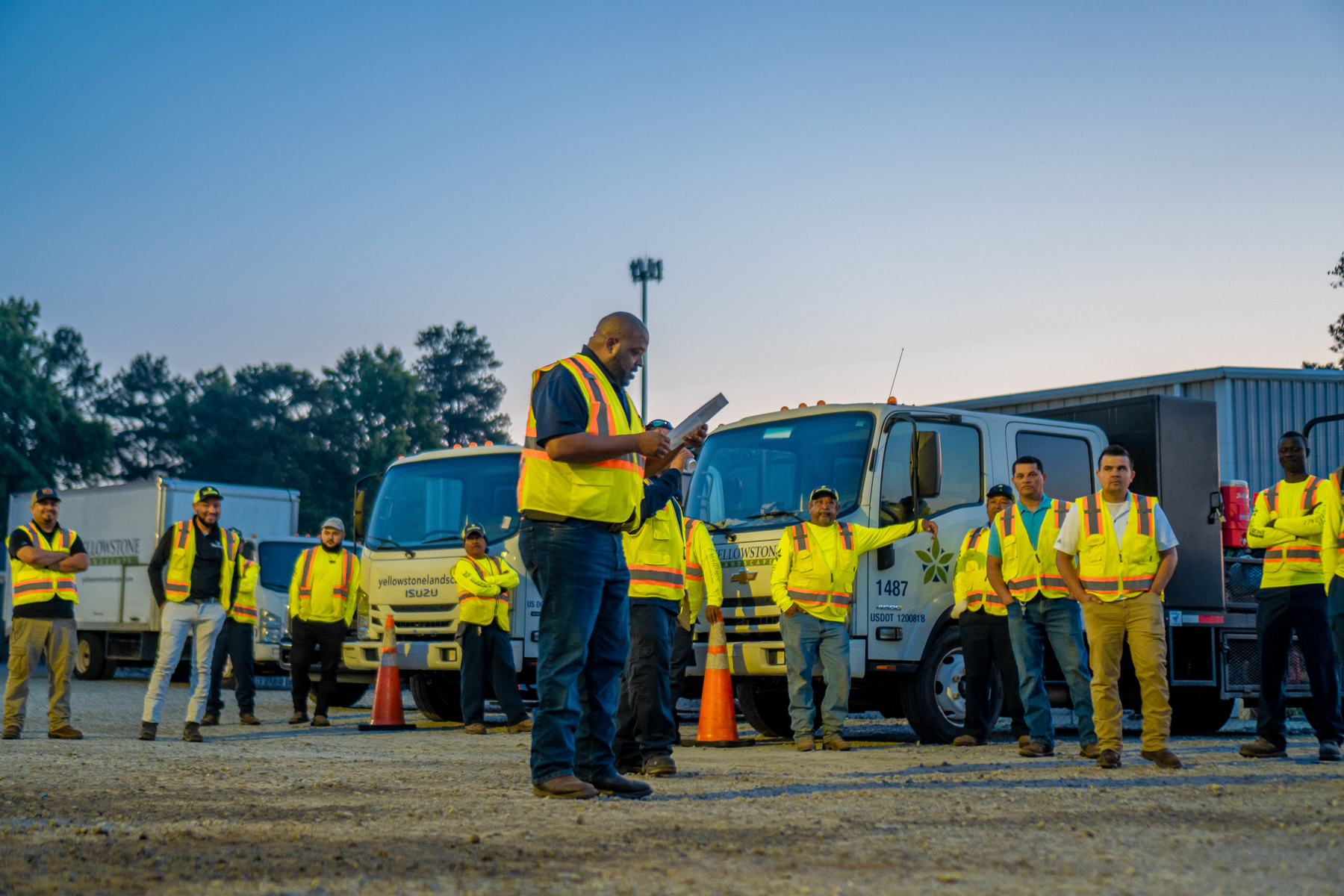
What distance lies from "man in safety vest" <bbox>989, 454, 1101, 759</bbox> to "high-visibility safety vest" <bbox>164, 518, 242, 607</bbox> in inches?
238

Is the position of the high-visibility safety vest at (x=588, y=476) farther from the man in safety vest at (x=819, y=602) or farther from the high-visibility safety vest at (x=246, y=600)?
the high-visibility safety vest at (x=246, y=600)

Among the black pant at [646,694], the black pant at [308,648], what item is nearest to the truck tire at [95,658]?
the black pant at [308,648]

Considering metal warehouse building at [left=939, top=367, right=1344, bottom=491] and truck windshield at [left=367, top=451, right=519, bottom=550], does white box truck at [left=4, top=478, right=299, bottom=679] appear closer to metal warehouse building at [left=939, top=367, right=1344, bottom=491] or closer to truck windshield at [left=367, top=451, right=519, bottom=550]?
truck windshield at [left=367, top=451, right=519, bottom=550]

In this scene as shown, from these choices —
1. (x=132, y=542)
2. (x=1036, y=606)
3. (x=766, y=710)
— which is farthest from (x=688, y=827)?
(x=132, y=542)

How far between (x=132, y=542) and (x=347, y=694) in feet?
23.6

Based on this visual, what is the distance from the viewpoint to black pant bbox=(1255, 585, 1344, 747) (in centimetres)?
866

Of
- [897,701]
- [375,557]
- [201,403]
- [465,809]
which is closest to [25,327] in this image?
[201,403]

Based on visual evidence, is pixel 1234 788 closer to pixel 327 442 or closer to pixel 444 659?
pixel 444 659

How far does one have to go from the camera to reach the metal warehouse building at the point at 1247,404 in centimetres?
1551

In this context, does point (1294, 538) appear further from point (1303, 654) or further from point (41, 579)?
point (41, 579)

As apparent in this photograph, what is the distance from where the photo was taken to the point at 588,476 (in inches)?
235

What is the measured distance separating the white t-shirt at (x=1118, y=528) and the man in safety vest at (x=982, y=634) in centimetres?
111

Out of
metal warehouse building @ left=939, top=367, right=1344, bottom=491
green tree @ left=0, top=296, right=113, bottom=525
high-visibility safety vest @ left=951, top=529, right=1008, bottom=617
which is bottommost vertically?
high-visibility safety vest @ left=951, top=529, right=1008, bottom=617

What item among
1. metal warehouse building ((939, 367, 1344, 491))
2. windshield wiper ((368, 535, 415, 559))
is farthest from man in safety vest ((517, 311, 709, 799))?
metal warehouse building ((939, 367, 1344, 491))
